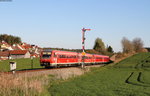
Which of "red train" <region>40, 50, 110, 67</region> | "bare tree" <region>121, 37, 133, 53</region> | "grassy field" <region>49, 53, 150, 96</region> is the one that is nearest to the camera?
"grassy field" <region>49, 53, 150, 96</region>

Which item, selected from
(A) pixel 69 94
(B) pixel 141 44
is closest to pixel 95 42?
(B) pixel 141 44

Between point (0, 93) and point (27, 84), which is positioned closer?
point (0, 93)

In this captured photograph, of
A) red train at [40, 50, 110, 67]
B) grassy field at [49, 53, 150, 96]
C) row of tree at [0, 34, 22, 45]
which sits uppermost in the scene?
row of tree at [0, 34, 22, 45]

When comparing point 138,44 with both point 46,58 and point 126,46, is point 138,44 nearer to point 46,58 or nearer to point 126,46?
point 126,46

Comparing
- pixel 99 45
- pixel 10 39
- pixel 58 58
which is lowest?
pixel 58 58

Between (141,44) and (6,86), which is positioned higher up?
(141,44)

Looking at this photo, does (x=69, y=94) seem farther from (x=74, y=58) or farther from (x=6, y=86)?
(x=74, y=58)

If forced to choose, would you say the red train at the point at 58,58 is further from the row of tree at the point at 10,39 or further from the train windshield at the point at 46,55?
the row of tree at the point at 10,39

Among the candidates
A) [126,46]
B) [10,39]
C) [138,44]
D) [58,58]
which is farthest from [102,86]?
[10,39]

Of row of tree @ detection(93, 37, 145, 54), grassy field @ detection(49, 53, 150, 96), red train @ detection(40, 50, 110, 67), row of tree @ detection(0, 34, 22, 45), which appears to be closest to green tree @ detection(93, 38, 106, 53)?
row of tree @ detection(93, 37, 145, 54)

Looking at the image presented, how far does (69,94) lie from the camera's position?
15.2 metres

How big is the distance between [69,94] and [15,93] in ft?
11.8

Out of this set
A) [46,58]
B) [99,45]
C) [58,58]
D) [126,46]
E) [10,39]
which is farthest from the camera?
A: [10,39]

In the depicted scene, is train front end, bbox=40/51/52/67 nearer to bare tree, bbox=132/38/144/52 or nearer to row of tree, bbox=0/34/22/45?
bare tree, bbox=132/38/144/52
